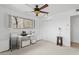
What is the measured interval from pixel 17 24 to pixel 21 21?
276mm

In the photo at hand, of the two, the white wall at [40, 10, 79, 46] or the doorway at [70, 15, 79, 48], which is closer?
the white wall at [40, 10, 79, 46]

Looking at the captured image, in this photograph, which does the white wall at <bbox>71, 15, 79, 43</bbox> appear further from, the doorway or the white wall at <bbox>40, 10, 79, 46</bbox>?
the white wall at <bbox>40, 10, 79, 46</bbox>

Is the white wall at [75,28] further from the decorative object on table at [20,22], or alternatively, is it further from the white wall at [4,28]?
the white wall at [4,28]

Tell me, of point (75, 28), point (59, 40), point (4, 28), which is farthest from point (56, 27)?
point (4, 28)

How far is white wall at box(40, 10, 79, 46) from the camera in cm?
432

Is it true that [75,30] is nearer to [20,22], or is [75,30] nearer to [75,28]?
[75,28]

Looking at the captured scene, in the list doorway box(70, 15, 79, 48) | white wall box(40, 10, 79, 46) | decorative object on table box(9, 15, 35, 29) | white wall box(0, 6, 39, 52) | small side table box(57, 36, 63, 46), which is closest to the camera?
white wall box(0, 6, 39, 52)

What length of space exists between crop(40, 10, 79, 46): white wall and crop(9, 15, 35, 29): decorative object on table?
1.99ft

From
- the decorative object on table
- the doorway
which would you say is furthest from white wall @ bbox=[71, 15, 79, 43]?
the decorative object on table

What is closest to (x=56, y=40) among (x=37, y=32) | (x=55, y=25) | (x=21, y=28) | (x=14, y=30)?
(x=55, y=25)

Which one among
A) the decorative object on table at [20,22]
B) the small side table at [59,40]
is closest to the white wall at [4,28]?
the decorative object on table at [20,22]

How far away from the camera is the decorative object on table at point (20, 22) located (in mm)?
3535

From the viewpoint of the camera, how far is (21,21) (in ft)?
13.3
